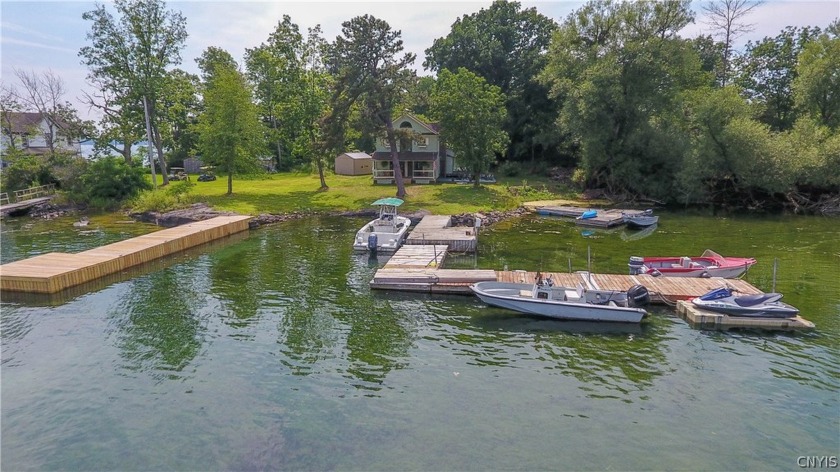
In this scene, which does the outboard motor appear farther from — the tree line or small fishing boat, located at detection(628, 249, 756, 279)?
the tree line

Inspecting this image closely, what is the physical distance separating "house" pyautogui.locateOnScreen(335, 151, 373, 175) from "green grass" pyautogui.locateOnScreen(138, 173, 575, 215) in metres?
5.53

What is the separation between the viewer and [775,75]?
56781mm

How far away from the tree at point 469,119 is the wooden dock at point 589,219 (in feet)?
28.8

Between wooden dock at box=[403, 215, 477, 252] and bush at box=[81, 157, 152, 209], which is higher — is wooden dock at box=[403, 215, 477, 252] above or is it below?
below

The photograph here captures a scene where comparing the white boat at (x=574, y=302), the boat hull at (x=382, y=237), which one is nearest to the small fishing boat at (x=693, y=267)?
the white boat at (x=574, y=302)

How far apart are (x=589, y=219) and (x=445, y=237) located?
14.5 meters

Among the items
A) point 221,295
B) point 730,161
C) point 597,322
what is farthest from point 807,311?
point 730,161

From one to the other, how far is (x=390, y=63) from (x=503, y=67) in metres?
26.2

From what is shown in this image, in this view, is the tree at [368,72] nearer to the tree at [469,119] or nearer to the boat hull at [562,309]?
the tree at [469,119]

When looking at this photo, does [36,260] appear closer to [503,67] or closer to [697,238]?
[697,238]

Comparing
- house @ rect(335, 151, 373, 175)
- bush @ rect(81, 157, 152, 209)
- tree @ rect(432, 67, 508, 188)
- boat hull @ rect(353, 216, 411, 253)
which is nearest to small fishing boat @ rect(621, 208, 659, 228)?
tree @ rect(432, 67, 508, 188)

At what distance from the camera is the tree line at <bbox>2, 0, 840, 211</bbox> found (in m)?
42.5

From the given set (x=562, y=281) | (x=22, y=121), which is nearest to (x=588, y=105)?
(x=562, y=281)

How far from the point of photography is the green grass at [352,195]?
42.1 metres
